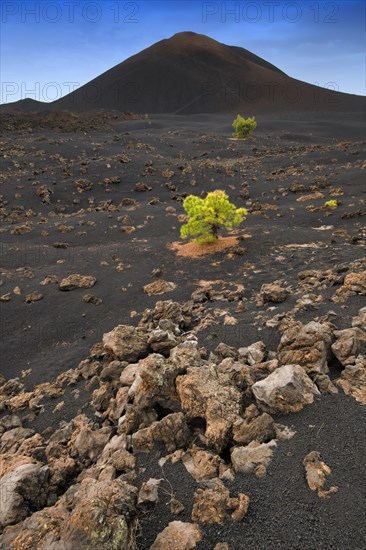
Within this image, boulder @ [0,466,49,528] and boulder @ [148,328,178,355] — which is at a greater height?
boulder @ [148,328,178,355]

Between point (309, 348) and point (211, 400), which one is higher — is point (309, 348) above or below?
above

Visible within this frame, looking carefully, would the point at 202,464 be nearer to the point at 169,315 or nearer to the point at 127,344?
the point at 127,344

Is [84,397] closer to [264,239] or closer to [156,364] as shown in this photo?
[156,364]

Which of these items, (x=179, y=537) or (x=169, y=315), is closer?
(x=179, y=537)

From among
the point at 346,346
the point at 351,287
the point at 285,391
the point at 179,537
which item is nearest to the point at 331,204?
Answer: the point at 351,287

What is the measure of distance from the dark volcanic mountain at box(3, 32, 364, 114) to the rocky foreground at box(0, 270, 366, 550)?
3426 inches

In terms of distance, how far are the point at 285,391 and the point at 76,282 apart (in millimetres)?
9946

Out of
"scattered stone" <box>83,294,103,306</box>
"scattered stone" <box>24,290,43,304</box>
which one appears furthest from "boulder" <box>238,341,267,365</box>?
"scattered stone" <box>24,290,43,304</box>

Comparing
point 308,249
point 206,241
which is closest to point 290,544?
point 308,249

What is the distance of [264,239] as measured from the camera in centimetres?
1529

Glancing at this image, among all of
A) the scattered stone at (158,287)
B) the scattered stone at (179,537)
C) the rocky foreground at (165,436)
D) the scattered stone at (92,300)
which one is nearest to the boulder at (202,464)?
the rocky foreground at (165,436)

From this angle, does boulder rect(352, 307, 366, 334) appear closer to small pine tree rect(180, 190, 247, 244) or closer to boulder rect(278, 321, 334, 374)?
boulder rect(278, 321, 334, 374)

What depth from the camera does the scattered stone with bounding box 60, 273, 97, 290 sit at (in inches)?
512

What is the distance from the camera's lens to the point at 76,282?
519 inches
